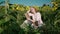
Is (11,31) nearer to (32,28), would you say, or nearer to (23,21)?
(32,28)

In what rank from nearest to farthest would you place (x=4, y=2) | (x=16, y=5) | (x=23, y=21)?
(x=4, y=2), (x=23, y=21), (x=16, y=5)

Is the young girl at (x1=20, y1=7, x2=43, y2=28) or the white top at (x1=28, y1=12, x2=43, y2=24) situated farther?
the white top at (x1=28, y1=12, x2=43, y2=24)

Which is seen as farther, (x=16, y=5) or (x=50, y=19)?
(x=16, y=5)

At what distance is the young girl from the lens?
8.61 metres

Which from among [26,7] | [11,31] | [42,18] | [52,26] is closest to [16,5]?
[26,7]

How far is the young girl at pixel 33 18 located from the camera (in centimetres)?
861

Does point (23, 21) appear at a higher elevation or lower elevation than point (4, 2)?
lower

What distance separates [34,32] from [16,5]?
2489 mm

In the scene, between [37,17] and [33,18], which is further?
[37,17]

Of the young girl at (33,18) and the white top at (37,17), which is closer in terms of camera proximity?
the young girl at (33,18)

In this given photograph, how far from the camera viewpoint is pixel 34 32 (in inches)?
307

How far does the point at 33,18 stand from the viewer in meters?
8.69

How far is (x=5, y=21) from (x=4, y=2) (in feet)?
2.26

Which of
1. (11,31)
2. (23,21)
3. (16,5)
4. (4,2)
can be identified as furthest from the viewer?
(16,5)
